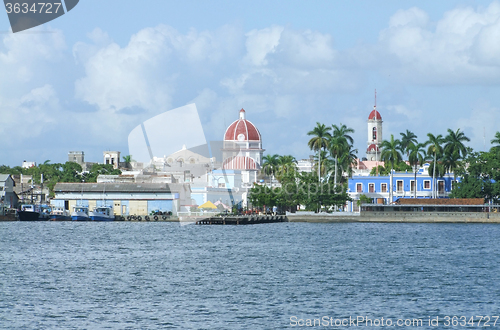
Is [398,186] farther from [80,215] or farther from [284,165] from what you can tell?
[80,215]

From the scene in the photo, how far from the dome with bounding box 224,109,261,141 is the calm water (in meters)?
86.6

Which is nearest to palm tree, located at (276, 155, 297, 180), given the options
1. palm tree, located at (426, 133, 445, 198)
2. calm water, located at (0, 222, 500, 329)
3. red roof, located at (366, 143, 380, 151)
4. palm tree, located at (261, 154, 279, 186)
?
palm tree, located at (261, 154, 279, 186)

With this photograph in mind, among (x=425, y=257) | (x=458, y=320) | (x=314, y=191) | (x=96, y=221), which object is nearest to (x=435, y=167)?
(x=314, y=191)

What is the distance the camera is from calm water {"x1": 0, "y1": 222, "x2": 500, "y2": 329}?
93.0 feet

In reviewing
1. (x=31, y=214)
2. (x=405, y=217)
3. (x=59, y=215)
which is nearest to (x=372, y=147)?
(x=405, y=217)

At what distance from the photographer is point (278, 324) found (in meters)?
26.8

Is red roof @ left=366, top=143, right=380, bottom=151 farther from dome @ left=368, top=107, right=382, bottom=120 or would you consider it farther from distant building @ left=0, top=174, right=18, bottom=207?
distant building @ left=0, top=174, right=18, bottom=207

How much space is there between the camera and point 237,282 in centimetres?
3659

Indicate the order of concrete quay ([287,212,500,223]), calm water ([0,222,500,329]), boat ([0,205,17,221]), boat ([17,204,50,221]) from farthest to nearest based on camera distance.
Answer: boat ([0,205,17,221]) → boat ([17,204,50,221]) → concrete quay ([287,212,500,223]) → calm water ([0,222,500,329])

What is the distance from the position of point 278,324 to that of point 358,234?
4538 centimetres

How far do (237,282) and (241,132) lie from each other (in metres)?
112

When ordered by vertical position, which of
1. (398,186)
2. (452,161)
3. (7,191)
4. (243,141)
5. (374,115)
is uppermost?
(374,115)

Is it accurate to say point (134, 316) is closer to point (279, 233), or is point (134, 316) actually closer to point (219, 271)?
point (219, 271)

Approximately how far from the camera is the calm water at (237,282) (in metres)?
28.3
